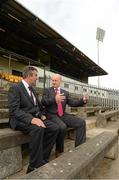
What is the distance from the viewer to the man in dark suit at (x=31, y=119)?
3346mm

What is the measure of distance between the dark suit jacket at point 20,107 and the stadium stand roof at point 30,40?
6.42 m

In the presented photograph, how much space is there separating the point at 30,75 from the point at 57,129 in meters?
0.85

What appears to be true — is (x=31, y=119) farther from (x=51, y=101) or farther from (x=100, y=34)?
(x=100, y=34)

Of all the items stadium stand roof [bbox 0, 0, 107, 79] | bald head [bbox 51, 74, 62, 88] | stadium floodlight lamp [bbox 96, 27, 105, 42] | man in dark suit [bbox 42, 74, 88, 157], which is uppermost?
stadium floodlight lamp [bbox 96, 27, 105, 42]

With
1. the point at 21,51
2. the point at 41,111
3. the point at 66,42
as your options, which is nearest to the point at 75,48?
the point at 66,42

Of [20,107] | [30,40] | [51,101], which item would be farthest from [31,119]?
[30,40]

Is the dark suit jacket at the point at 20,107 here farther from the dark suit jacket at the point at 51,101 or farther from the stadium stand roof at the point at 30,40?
the stadium stand roof at the point at 30,40

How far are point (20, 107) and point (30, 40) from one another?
51.6ft

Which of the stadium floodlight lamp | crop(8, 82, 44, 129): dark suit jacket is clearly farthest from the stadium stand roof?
the stadium floodlight lamp

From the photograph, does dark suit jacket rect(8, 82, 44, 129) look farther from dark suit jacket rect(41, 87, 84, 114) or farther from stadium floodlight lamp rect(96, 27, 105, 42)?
stadium floodlight lamp rect(96, 27, 105, 42)

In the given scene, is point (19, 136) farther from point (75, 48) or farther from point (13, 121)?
point (75, 48)

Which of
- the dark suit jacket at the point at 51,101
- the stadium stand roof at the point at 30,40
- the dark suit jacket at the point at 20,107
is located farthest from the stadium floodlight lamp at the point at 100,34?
the dark suit jacket at the point at 20,107

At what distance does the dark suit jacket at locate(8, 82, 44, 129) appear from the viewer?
352 centimetres

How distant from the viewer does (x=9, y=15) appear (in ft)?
46.2
